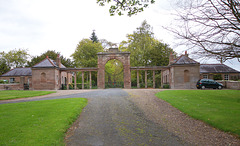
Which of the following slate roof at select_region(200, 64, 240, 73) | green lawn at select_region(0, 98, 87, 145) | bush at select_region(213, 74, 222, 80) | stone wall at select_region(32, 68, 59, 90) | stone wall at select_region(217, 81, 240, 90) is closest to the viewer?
green lawn at select_region(0, 98, 87, 145)

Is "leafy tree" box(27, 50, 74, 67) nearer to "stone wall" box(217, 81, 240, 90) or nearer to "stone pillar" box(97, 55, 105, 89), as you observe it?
"stone pillar" box(97, 55, 105, 89)

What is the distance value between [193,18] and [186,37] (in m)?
0.96

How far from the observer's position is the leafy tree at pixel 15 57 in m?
56.6

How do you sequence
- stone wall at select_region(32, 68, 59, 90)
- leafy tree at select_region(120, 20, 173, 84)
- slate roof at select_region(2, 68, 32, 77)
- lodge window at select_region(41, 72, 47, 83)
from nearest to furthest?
stone wall at select_region(32, 68, 59, 90) → lodge window at select_region(41, 72, 47, 83) → leafy tree at select_region(120, 20, 173, 84) → slate roof at select_region(2, 68, 32, 77)

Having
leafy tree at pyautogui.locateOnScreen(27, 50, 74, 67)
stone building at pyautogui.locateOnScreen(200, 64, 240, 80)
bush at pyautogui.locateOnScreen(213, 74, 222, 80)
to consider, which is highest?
leafy tree at pyautogui.locateOnScreen(27, 50, 74, 67)

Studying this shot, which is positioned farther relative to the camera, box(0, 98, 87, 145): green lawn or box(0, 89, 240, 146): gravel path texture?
box(0, 89, 240, 146): gravel path texture

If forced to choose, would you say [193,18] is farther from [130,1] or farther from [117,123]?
[117,123]

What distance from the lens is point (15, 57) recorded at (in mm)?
57406

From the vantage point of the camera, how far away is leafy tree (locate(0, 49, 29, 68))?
56625 millimetres

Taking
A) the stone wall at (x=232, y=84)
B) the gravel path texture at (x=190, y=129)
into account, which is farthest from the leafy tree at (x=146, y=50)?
the gravel path texture at (x=190, y=129)

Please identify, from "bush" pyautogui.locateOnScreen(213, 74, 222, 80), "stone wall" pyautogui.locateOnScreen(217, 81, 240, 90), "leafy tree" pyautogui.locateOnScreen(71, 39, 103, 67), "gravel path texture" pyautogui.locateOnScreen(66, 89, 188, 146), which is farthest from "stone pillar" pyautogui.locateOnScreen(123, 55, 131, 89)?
"gravel path texture" pyautogui.locateOnScreen(66, 89, 188, 146)

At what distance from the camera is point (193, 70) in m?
32.7

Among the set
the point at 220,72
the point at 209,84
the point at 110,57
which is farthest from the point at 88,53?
the point at 220,72

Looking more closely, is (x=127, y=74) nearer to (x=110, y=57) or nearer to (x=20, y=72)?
(x=110, y=57)
